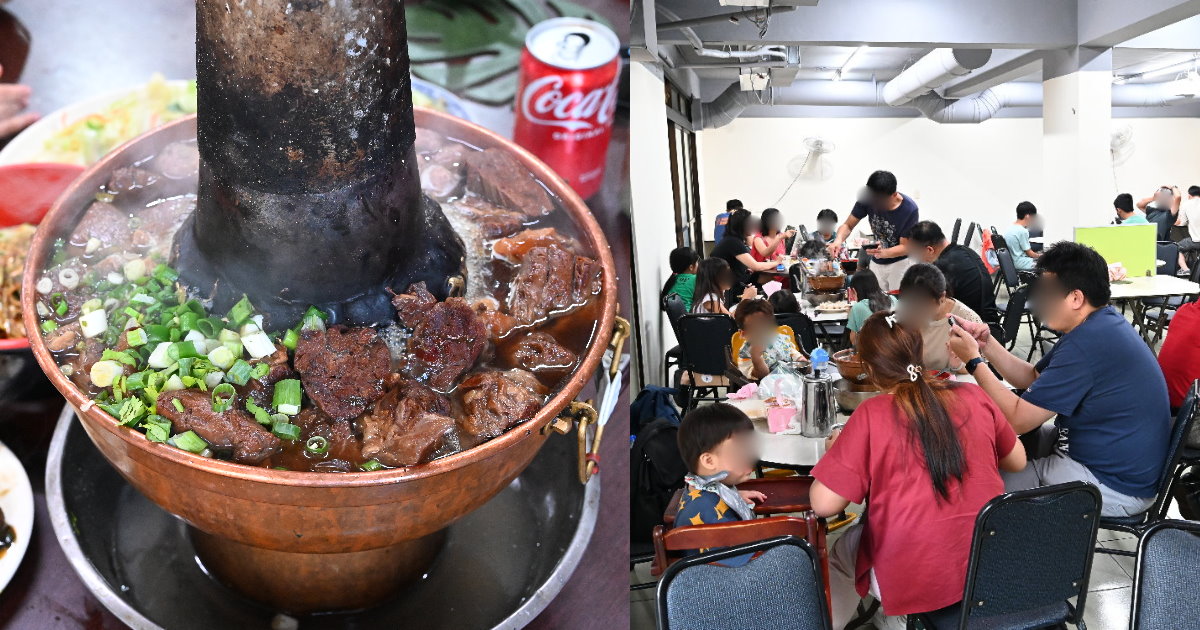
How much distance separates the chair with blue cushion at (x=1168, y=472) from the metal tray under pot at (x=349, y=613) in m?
1.80

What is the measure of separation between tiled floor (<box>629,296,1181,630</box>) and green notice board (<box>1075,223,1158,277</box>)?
9.31 ft

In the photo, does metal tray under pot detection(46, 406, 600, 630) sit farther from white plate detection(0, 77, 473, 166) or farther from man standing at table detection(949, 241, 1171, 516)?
man standing at table detection(949, 241, 1171, 516)

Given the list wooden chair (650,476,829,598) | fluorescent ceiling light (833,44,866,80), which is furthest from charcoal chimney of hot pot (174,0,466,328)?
fluorescent ceiling light (833,44,866,80)

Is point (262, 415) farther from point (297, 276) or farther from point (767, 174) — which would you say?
point (767, 174)

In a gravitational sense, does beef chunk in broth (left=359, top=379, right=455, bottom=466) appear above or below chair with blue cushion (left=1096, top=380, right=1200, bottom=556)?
above

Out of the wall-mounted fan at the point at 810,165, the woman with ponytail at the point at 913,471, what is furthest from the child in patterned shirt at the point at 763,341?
the wall-mounted fan at the point at 810,165

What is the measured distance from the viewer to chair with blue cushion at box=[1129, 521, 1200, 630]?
175 centimetres

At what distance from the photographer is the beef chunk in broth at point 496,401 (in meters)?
1.23

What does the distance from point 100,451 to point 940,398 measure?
1.72 m

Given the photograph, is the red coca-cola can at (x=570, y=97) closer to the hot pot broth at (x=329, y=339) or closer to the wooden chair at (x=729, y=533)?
the hot pot broth at (x=329, y=339)

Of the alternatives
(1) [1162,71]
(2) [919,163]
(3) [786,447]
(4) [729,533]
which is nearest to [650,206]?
(3) [786,447]

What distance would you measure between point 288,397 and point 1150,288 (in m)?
5.70

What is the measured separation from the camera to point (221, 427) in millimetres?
1169

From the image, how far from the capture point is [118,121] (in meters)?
1.42
